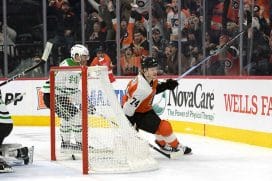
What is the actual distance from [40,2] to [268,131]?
6.05 m

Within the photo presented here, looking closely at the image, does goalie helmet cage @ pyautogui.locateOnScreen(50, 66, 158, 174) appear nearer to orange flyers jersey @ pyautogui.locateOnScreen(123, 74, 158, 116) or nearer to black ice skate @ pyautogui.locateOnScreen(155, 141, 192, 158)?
orange flyers jersey @ pyautogui.locateOnScreen(123, 74, 158, 116)

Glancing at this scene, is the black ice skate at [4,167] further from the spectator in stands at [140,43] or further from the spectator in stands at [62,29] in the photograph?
the spectator in stands at [62,29]

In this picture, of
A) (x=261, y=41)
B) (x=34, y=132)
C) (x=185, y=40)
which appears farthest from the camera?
(x=185, y=40)

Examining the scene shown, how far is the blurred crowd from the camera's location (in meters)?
8.27

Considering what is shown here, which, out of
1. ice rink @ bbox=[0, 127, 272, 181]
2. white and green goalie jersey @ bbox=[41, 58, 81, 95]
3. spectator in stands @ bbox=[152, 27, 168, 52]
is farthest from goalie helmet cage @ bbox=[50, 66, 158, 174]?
spectator in stands @ bbox=[152, 27, 168, 52]

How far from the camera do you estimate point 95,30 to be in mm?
11484

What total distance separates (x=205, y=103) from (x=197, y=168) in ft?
9.15

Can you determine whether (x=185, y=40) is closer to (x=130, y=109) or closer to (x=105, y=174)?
(x=130, y=109)

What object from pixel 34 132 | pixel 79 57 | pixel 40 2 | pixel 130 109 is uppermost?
pixel 40 2

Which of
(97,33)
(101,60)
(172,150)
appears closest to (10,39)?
(97,33)

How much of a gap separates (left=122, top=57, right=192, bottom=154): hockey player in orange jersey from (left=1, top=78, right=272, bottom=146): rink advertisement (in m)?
1.15

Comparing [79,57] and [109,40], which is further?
[109,40]

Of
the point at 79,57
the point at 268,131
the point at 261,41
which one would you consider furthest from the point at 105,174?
the point at 261,41

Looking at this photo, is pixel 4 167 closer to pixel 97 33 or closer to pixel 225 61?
pixel 225 61
